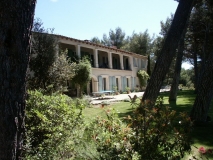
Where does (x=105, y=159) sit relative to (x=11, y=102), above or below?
below

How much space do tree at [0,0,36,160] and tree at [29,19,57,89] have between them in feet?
35.1

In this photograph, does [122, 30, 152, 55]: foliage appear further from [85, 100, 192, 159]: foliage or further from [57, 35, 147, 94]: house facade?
[85, 100, 192, 159]: foliage

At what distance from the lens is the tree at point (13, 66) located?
2.22m

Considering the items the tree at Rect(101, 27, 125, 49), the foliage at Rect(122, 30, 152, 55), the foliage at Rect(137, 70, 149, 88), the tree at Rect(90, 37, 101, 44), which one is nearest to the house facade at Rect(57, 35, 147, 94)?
the foliage at Rect(137, 70, 149, 88)

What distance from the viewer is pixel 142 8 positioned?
12.4m

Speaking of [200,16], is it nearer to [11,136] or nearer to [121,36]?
[11,136]

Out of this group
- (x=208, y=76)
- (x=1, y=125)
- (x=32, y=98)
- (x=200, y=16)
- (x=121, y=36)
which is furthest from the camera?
(x=121, y=36)

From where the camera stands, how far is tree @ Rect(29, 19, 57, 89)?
12.9 meters

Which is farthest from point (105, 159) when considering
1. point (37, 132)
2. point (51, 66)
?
point (51, 66)

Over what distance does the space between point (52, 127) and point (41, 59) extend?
978 centimetres

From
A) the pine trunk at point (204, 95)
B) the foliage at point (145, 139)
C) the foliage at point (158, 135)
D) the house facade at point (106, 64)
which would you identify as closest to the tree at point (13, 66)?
the foliage at point (145, 139)

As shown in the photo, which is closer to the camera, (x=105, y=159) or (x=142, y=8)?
(x=105, y=159)

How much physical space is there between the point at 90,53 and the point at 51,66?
Answer: 1436 cm

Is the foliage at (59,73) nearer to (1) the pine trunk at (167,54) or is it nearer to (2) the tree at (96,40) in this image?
(1) the pine trunk at (167,54)
